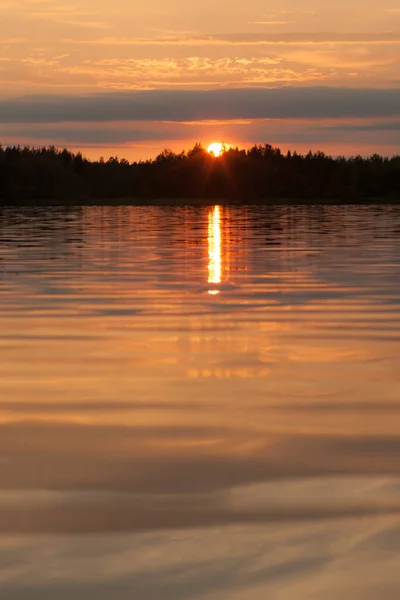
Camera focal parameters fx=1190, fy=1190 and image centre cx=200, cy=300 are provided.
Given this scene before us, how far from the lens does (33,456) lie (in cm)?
711

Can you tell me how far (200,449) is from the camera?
7285 millimetres

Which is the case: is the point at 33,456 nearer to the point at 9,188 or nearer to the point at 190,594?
the point at 190,594

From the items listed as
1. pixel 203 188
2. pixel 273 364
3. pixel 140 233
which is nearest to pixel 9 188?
pixel 203 188

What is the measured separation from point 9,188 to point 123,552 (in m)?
139

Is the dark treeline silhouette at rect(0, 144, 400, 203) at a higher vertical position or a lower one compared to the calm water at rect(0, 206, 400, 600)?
higher

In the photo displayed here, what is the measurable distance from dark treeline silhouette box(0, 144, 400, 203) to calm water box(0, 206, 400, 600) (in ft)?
413

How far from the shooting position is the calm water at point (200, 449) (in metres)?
5.06

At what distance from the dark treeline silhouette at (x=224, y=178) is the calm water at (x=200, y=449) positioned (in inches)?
4961

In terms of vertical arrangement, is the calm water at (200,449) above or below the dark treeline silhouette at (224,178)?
below

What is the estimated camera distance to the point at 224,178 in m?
153

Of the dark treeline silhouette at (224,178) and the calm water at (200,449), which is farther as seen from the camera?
the dark treeline silhouette at (224,178)

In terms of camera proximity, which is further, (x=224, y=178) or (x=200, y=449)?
(x=224, y=178)

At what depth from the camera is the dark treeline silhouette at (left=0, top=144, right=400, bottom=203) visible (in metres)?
144

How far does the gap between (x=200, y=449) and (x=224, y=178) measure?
147 m
